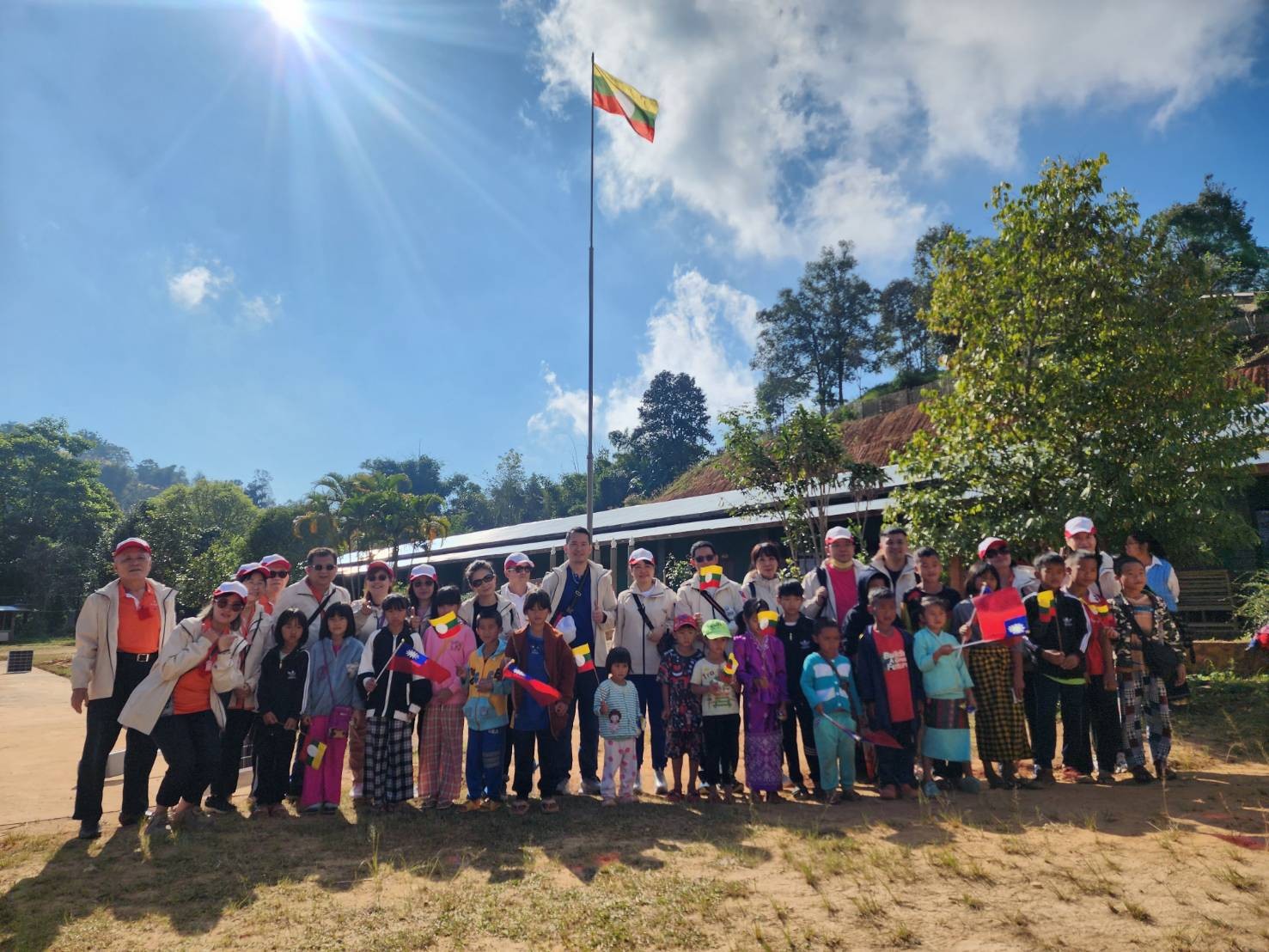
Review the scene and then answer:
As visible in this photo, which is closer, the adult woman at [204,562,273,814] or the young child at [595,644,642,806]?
the adult woman at [204,562,273,814]

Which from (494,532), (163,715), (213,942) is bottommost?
(213,942)

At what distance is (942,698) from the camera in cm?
530

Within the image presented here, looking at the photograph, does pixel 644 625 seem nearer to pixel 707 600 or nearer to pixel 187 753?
pixel 707 600

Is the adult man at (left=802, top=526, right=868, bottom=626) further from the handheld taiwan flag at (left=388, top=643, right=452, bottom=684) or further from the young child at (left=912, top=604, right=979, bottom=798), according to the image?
the handheld taiwan flag at (left=388, top=643, right=452, bottom=684)

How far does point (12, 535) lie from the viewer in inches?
1486

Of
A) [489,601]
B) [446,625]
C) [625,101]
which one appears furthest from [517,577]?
[625,101]

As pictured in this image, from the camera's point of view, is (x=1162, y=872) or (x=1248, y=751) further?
(x=1248, y=751)

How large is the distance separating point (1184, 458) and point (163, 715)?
30.0ft

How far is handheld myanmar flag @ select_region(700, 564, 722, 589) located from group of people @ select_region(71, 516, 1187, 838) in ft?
0.06

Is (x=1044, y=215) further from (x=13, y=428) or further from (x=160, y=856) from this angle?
(x=13, y=428)

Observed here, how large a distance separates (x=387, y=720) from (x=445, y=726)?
0.41m

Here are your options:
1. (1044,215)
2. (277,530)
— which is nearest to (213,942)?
(1044,215)

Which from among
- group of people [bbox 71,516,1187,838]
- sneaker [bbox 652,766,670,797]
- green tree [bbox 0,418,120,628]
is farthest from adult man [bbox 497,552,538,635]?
green tree [bbox 0,418,120,628]

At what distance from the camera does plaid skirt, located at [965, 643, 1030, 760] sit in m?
5.39
